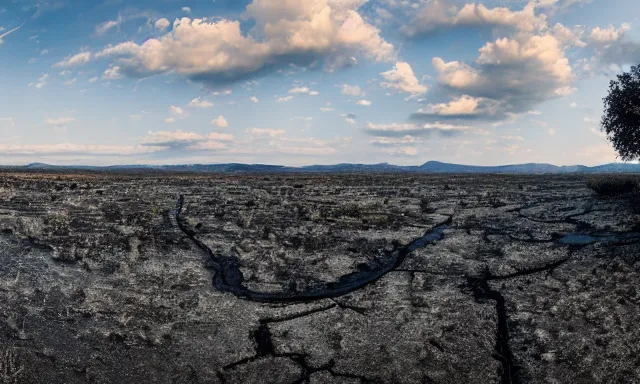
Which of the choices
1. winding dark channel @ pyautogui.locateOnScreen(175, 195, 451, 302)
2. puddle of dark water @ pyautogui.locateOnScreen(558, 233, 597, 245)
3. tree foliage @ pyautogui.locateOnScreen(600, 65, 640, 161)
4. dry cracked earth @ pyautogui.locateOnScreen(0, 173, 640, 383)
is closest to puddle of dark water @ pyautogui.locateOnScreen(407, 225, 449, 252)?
winding dark channel @ pyautogui.locateOnScreen(175, 195, 451, 302)

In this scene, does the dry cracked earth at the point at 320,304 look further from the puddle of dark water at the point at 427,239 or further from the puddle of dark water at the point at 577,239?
the puddle of dark water at the point at 427,239

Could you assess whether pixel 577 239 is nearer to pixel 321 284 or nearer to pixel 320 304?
pixel 321 284

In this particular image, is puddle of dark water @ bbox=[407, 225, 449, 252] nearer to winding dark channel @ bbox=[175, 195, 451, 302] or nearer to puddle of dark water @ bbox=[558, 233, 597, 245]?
winding dark channel @ bbox=[175, 195, 451, 302]

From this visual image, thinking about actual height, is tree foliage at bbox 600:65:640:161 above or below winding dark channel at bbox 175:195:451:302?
above

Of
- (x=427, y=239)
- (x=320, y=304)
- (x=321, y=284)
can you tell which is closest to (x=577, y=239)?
(x=427, y=239)

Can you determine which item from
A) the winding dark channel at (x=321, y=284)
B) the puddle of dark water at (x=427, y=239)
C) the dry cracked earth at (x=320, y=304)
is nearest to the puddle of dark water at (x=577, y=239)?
the dry cracked earth at (x=320, y=304)

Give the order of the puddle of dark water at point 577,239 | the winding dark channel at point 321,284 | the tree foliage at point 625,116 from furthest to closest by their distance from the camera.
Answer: the tree foliage at point 625,116 → the puddle of dark water at point 577,239 → the winding dark channel at point 321,284
